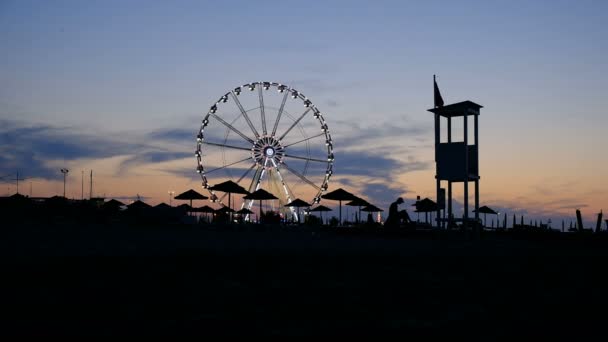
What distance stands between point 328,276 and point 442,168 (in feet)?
35.9

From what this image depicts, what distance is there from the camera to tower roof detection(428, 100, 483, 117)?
747 inches

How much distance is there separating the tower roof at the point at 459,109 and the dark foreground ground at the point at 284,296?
8.66 m

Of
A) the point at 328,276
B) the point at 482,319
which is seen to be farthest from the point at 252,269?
the point at 482,319

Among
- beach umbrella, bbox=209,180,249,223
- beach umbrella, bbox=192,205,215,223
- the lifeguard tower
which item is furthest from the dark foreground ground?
beach umbrella, bbox=192,205,215,223

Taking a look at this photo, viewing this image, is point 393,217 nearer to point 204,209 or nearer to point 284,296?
point 284,296

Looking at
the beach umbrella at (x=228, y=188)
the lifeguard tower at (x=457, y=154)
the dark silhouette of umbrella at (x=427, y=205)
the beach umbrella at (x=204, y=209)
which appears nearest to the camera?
the lifeguard tower at (x=457, y=154)

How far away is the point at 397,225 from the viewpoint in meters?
24.6

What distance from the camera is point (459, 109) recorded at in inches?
752

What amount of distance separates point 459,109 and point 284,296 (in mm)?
13011

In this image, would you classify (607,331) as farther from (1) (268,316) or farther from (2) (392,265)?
(2) (392,265)

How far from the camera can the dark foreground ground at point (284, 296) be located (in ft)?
19.2

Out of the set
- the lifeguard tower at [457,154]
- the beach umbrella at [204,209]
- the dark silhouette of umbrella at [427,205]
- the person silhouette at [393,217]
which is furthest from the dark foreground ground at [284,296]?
the beach umbrella at [204,209]

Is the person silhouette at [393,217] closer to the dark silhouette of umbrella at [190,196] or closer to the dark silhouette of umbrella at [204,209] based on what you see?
the dark silhouette of umbrella at [190,196]

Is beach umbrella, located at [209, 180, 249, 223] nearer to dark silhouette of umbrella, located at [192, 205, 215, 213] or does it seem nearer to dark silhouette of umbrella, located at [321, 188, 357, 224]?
dark silhouette of umbrella, located at [321, 188, 357, 224]
